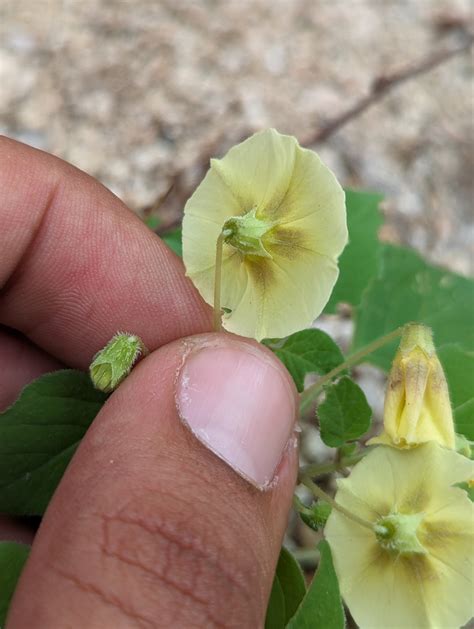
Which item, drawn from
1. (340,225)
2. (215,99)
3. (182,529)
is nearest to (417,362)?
(340,225)

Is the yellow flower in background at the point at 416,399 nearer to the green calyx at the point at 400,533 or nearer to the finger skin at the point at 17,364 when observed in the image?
the green calyx at the point at 400,533

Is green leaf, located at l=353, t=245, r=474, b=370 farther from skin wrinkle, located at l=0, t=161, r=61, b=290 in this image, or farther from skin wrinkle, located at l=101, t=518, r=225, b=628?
skin wrinkle, located at l=101, t=518, r=225, b=628

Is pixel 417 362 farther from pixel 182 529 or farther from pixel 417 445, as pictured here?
pixel 182 529

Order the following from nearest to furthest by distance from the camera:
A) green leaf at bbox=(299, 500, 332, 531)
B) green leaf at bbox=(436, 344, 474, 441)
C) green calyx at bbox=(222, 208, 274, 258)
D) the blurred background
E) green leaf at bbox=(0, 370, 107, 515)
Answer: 1. green calyx at bbox=(222, 208, 274, 258)
2. green leaf at bbox=(299, 500, 332, 531)
3. green leaf at bbox=(0, 370, 107, 515)
4. green leaf at bbox=(436, 344, 474, 441)
5. the blurred background

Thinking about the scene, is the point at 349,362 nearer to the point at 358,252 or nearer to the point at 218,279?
the point at 218,279

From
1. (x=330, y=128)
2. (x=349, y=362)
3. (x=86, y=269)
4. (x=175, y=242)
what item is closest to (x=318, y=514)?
(x=349, y=362)

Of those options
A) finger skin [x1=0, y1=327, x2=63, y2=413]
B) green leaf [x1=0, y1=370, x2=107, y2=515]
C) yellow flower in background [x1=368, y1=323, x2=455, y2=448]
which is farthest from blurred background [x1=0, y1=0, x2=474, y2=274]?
yellow flower in background [x1=368, y1=323, x2=455, y2=448]

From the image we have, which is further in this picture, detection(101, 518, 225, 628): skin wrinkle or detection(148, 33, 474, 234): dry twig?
detection(148, 33, 474, 234): dry twig

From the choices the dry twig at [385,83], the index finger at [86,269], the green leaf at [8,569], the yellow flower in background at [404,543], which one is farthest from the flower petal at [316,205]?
the dry twig at [385,83]
